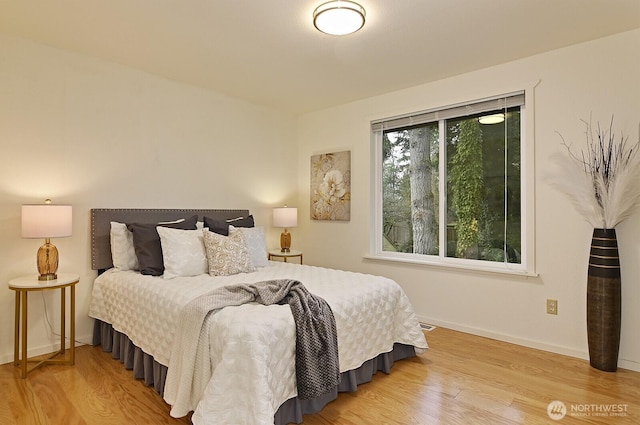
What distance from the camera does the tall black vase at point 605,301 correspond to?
2592 mm

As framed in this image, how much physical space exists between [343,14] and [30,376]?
3.18 m

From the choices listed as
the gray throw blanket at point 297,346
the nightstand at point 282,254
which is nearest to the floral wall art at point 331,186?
the nightstand at point 282,254

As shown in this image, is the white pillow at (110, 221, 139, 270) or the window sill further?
the window sill

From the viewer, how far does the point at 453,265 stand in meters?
3.56

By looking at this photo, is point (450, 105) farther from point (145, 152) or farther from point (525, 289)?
point (145, 152)

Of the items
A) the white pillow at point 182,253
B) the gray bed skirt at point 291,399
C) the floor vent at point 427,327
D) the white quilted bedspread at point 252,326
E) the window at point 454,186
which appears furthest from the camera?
the floor vent at point 427,327

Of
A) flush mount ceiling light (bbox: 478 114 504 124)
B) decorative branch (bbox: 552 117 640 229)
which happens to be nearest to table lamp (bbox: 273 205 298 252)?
flush mount ceiling light (bbox: 478 114 504 124)

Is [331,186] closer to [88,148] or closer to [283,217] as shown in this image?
[283,217]

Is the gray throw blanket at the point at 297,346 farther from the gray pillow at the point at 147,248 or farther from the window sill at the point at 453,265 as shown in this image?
the window sill at the point at 453,265

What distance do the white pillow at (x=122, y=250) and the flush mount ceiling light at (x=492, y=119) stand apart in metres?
3.37

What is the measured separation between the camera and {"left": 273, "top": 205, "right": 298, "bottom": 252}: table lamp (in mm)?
4375

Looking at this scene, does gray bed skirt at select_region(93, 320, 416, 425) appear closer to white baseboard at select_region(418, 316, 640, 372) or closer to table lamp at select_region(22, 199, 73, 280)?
table lamp at select_region(22, 199, 73, 280)

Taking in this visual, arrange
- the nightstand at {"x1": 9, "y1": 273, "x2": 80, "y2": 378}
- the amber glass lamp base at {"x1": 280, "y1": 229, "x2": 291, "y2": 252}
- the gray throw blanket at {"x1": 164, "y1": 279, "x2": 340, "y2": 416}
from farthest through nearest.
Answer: the amber glass lamp base at {"x1": 280, "y1": 229, "x2": 291, "y2": 252}
the nightstand at {"x1": 9, "y1": 273, "x2": 80, "y2": 378}
the gray throw blanket at {"x1": 164, "y1": 279, "x2": 340, "y2": 416}

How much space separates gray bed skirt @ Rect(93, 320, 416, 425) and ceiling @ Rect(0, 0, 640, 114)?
226cm
